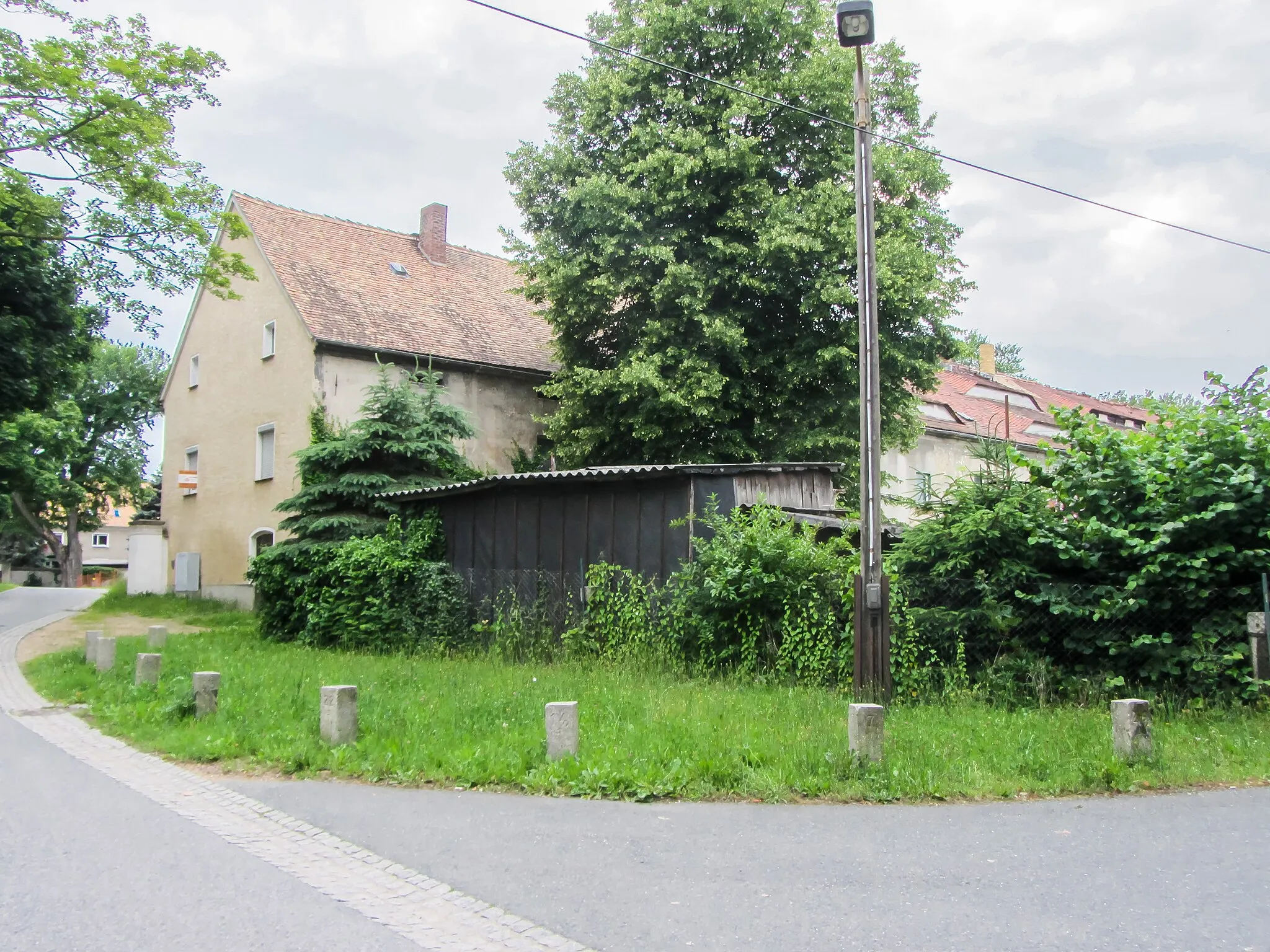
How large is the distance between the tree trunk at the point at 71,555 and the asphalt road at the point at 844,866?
2231 inches

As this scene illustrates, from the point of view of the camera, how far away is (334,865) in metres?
5.64

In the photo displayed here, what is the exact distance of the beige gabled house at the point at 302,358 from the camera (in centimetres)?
2494

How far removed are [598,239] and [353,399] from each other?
7845 mm

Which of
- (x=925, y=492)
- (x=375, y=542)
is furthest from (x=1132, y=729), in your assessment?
(x=375, y=542)

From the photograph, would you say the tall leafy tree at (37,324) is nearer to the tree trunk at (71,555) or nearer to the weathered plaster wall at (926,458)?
the weathered plaster wall at (926,458)

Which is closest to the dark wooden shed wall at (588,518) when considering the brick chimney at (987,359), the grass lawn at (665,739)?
the grass lawn at (665,739)

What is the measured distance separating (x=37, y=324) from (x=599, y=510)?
48.0 feet

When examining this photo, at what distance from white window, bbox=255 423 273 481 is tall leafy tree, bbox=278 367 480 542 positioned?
21.8 ft

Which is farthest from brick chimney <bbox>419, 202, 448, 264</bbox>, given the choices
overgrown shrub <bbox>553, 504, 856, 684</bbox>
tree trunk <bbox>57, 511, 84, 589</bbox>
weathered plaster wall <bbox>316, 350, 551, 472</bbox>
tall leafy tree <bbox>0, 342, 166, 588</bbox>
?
tree trunk <bbox>57, 511, 84, 589</bbox>

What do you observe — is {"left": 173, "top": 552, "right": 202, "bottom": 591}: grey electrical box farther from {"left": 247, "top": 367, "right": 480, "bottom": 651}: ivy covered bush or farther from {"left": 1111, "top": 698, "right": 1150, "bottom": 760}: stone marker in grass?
{"left": 1111, "top": 698, "right": 1150, "bottom": 760}: stone marker in grass

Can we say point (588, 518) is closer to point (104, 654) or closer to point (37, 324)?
point (104, 654)

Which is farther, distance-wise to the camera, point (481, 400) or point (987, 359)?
point (987, 359)

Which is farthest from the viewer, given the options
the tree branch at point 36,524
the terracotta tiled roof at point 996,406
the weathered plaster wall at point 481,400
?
the tree branch at point 36,524

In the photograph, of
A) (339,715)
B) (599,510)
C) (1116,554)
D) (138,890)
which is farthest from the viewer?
(599,510)
